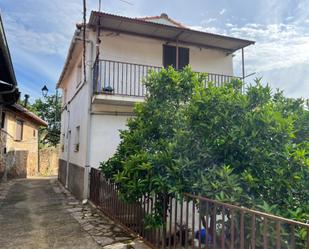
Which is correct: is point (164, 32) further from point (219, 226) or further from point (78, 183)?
point (219, 226)

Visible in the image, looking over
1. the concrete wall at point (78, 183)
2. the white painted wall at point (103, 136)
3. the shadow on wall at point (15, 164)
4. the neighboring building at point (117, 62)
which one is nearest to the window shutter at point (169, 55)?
the neighboring building at point (117, 62)

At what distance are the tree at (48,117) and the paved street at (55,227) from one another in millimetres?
23355

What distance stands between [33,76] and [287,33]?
19.0m

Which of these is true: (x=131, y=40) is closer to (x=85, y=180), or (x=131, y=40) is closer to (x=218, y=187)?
(x=85, y=180)

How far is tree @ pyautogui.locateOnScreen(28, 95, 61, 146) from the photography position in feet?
104

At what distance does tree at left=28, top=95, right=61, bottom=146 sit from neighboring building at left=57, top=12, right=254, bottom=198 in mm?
21551

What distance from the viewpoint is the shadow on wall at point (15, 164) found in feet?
53.8

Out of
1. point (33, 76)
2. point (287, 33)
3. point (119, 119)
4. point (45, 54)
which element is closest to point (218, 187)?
point (119, 119)

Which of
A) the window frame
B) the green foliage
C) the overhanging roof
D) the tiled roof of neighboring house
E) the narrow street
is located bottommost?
the narrow street

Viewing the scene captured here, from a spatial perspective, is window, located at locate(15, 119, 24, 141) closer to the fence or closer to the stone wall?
the stone wall

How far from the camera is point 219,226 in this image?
363 centimetres

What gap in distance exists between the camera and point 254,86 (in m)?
3.89

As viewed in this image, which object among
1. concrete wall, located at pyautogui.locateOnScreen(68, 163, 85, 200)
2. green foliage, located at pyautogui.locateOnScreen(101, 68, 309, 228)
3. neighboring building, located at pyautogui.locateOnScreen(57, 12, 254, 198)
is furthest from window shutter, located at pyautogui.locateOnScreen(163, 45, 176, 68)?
green foliage, located at pyautogui.locateOnScreen(101, 68, 309, 228)

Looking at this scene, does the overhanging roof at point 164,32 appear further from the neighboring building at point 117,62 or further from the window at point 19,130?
the window at point 19,130
